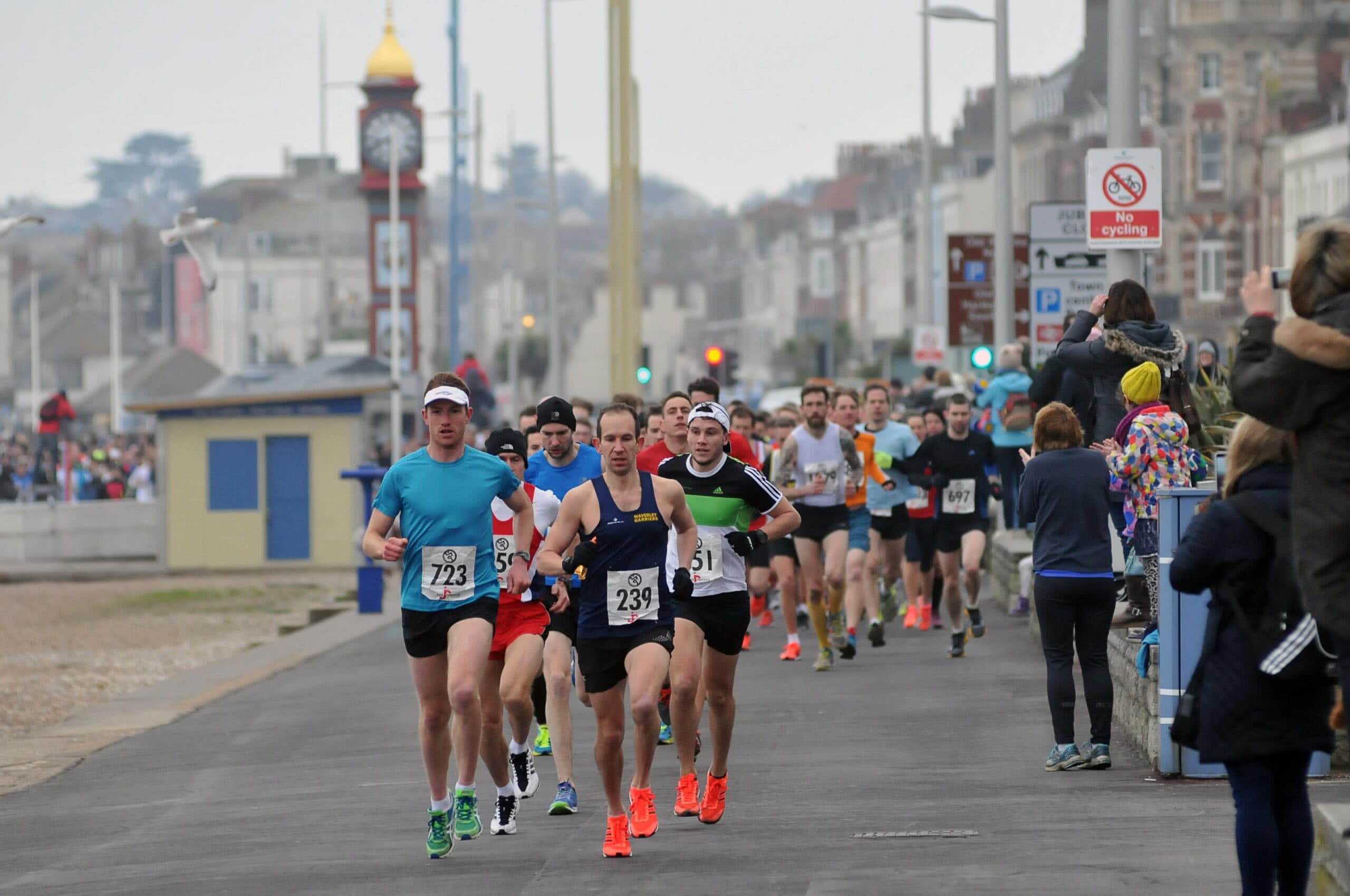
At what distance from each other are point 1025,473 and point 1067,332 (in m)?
1.50

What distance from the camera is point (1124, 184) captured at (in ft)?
48.5

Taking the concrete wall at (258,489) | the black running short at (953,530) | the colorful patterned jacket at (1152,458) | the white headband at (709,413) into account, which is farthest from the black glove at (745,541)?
the concrete wall at (258,489)

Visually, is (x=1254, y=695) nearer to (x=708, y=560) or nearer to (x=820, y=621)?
(x=708, y=560)

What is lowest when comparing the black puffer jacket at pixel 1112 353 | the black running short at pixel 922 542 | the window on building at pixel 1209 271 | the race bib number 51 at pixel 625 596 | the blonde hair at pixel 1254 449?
the black running short at pixel 922 542

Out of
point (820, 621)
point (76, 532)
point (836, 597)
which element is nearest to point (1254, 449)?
point (820, 621)

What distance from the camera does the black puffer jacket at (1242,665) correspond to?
670 centimetres

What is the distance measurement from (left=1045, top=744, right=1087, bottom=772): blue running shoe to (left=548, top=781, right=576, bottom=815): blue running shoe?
91.5 inches

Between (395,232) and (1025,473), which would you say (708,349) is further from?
(1025,473)

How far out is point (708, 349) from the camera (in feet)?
119

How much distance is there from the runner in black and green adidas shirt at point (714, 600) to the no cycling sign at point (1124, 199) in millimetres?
4569

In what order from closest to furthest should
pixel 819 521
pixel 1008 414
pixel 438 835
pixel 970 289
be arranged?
pixel 438 835
pixel 819 521
pixel 1008 414
pixel 970 289

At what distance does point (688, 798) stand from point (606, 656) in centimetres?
109

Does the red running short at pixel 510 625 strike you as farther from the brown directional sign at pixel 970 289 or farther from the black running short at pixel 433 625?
the brown directional sign at pixel 970 289

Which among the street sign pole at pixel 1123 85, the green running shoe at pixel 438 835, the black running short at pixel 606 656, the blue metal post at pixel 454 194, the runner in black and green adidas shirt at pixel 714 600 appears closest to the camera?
the green running shoe at pixel 438 835
